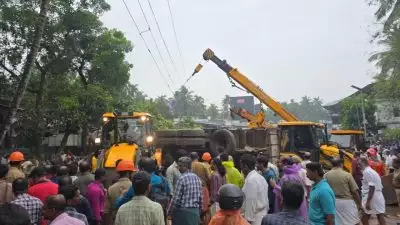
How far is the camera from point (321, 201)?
203 inches

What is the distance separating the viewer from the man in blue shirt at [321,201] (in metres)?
5.08

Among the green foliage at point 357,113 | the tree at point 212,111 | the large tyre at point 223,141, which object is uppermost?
the tree at point 212,111

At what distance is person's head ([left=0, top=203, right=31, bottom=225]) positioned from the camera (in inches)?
100.0

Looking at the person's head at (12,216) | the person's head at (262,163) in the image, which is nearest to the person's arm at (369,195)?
the person's head at (262,163)

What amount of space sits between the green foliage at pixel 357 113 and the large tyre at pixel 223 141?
25.3 meters

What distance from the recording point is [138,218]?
13.7 feet

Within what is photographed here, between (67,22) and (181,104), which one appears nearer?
(67,22)

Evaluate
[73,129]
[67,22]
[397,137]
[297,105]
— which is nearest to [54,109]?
[73,129]

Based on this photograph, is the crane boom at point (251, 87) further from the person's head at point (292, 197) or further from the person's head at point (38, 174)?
the person's head at point (292, 197)

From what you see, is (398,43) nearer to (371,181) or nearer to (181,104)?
(371,181)

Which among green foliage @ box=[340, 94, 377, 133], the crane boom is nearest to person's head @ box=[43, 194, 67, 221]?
the crane boom

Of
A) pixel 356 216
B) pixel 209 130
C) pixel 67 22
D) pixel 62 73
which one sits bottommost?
pixel 356 216

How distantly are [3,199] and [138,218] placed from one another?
242 cm

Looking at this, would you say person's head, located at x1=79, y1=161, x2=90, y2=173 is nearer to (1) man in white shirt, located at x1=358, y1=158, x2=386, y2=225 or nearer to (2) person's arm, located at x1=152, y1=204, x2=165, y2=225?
(2) person's arm, located at x1=152, y1=204, x2=165, y2=225
